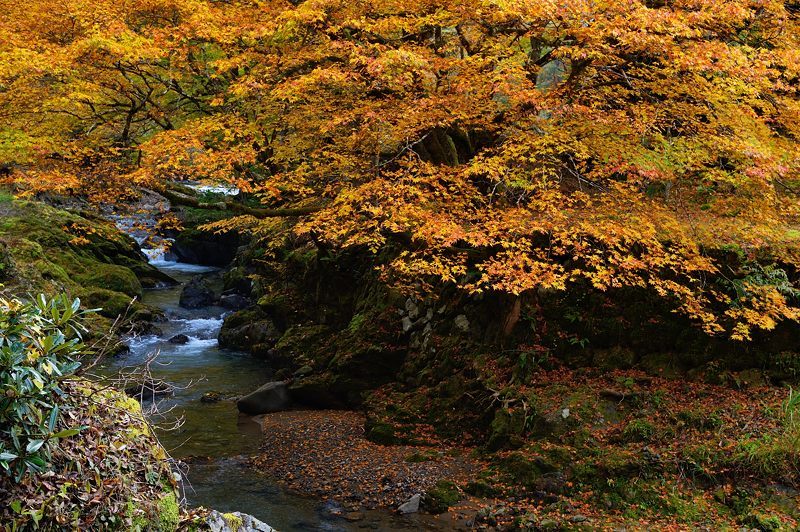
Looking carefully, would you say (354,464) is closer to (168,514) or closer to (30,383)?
(168,514)

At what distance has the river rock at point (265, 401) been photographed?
14.5 metres

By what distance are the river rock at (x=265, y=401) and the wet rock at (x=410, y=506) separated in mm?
6108

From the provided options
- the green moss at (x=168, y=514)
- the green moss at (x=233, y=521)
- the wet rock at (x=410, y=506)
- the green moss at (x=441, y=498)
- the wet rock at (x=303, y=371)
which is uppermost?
the green moss at (x=168, y=514)

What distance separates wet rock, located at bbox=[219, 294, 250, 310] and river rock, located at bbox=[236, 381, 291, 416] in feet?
35.8

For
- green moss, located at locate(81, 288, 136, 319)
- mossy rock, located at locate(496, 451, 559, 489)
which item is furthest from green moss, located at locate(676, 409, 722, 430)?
green moss, located at locate(81, 288, 136, 319)

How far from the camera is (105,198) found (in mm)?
12141

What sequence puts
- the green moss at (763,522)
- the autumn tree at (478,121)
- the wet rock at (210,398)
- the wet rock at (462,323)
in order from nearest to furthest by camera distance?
the green moss at (763,522)
the autumn tree at (478,121)
the wet rock at (462,323)
the wet rock at (210,398)

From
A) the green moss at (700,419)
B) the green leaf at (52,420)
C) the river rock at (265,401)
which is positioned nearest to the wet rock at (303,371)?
the river rock at (265,401)

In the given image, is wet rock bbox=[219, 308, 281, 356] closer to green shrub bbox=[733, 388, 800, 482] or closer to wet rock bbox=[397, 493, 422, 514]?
wet rock bbox=[397, 493, 422, 514]

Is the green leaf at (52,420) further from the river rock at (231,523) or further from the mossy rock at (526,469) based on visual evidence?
the mossy rock at (526,469)

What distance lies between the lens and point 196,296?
25.1 m

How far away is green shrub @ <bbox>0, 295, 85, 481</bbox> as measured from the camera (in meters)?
3.98

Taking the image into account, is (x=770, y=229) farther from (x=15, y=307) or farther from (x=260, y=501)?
(x=15, y=307)

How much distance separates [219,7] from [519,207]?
24.1 ft
